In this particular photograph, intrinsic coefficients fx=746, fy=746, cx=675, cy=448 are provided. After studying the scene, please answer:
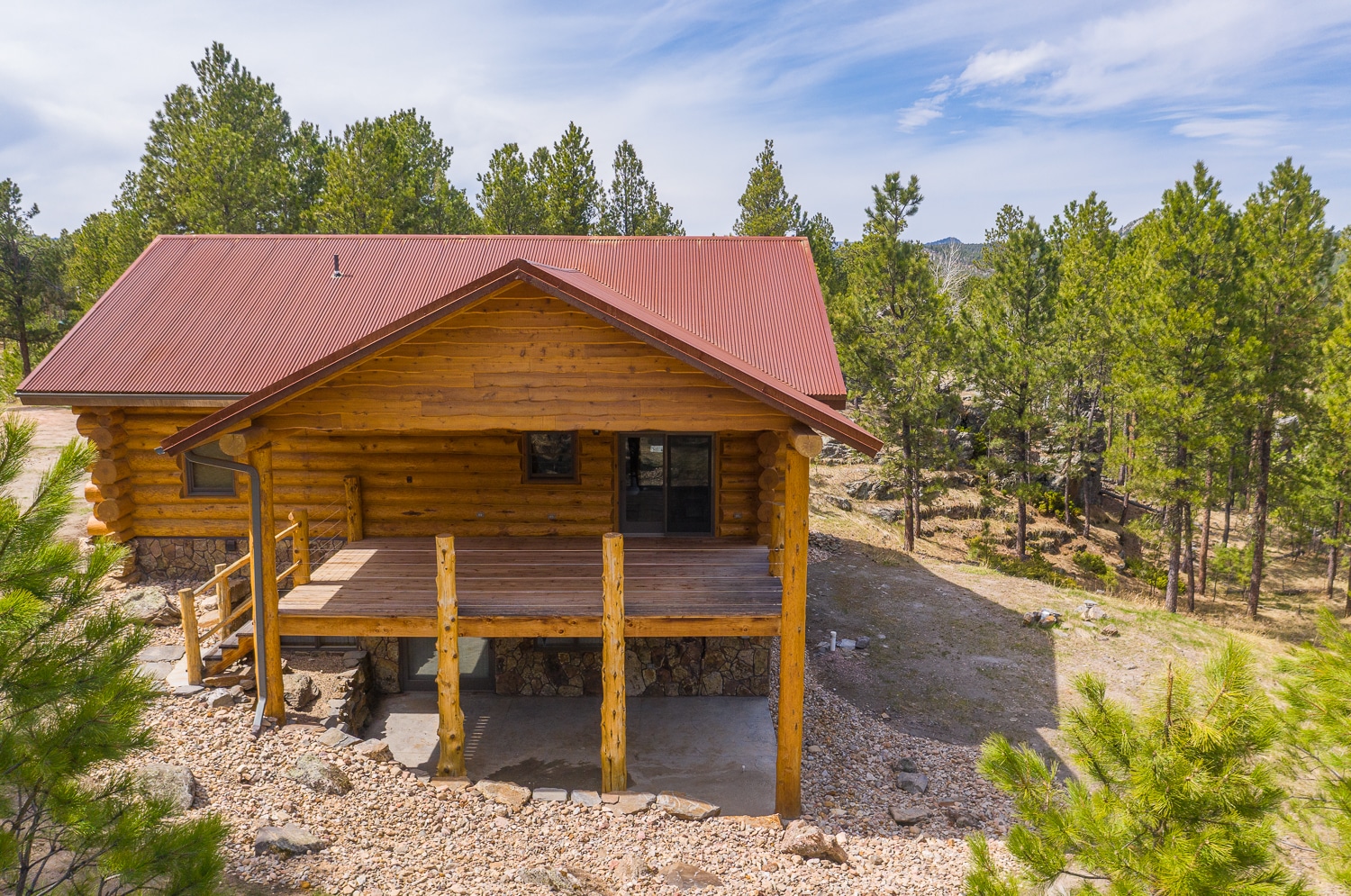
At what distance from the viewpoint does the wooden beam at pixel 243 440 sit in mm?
8391

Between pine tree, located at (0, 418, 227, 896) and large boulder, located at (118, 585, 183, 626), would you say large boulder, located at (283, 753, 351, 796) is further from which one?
large boulder, located at (118, 585, 183, 626)

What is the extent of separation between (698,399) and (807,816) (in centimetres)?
514

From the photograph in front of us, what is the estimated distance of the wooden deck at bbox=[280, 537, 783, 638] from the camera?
929 centimetres

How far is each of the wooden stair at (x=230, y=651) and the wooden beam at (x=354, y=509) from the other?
234 cm

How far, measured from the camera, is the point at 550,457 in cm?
1268

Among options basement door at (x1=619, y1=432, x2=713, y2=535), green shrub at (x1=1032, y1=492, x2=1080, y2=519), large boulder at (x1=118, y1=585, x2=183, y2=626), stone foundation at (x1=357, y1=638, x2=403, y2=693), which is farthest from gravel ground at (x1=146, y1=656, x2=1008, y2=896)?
green shrub at (x1=1032, y1=492, x2=1080, y2=519)

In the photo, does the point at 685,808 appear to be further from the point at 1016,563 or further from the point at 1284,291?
the point at 1284,291

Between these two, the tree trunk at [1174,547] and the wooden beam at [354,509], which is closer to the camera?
the wooden beam at [354,509]

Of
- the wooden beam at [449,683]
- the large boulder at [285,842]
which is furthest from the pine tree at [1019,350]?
the large boulder at [285,842]

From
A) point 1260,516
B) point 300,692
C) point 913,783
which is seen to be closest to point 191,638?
point 300,692

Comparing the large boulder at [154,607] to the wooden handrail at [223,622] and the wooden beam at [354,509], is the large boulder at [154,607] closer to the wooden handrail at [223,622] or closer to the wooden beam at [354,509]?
the wooden handrail at [223,622]

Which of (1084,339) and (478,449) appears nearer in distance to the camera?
(478,449)

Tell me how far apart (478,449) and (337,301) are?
16.3 feet

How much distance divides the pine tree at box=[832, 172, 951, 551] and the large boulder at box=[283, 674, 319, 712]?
772 inches
